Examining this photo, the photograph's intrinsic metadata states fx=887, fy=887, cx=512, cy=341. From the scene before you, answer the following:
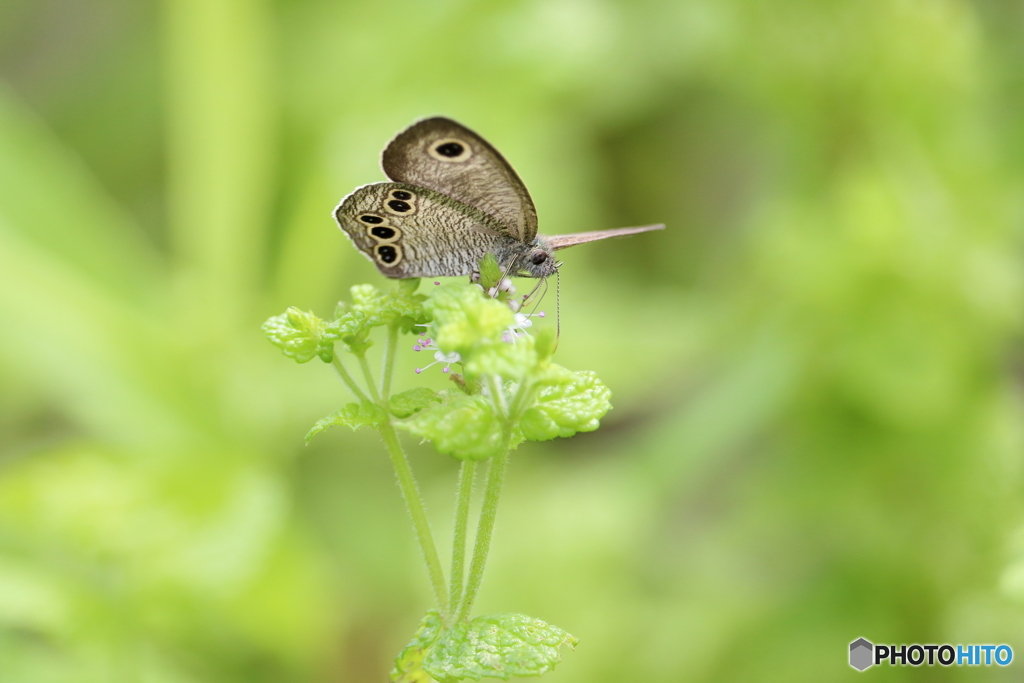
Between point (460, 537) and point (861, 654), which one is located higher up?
point (861, 654)

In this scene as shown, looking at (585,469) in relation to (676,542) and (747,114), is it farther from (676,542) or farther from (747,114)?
(747,114)

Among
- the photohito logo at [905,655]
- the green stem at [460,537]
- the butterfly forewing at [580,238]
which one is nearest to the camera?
the green stem at [460,537]

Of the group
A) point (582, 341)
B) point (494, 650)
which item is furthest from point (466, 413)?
point (582, 341)

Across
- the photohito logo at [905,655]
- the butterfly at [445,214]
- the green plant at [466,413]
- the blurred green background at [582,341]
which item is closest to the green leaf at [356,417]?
the green plant at [466,413]

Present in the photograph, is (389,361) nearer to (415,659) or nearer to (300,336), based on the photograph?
(300,336)

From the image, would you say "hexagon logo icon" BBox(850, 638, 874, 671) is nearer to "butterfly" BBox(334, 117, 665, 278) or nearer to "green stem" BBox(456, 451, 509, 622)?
"butterfly" BBox(334, 117, 665, 278)

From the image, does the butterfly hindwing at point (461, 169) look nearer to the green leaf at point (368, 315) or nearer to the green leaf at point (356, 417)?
the green leaf at point (368, 315)

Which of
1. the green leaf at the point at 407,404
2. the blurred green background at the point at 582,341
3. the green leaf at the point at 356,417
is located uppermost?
the blurred green background at the point at 582,341
